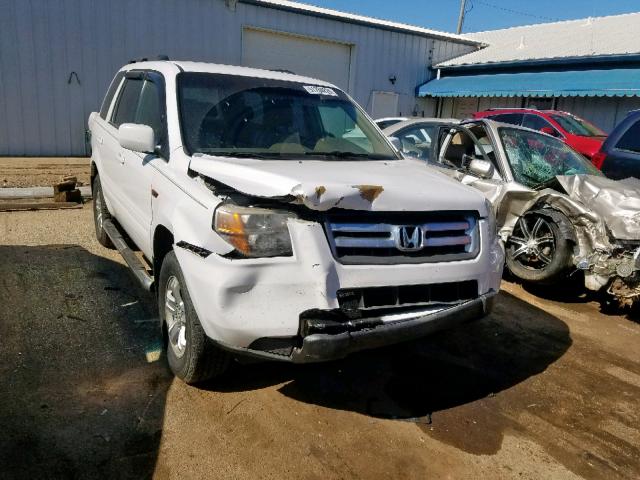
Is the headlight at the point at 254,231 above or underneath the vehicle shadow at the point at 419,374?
above

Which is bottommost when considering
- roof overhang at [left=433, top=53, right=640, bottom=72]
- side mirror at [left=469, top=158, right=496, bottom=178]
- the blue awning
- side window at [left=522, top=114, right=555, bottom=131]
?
side mirror at [left=469, top=158, right=496, bottom=178]

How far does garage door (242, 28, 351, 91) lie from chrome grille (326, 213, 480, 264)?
1353cm

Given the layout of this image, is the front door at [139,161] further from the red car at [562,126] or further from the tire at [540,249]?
the red car at [562,126]

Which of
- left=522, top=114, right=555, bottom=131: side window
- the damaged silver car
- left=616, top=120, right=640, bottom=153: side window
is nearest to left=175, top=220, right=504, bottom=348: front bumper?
A: the damaged silver car

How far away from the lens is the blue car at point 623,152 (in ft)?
21.6

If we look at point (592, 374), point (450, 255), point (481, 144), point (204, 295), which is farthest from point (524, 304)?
point (204, 295)

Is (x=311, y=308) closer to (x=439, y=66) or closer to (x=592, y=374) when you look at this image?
(x=592, y=374)

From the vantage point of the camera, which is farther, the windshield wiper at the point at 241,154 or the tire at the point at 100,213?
the tire at the point at 100,213

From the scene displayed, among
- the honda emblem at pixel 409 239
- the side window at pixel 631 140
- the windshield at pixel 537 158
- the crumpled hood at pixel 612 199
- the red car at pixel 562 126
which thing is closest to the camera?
the honda emblem at pixel 409 239

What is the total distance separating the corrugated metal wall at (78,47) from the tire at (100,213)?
8.48 meters

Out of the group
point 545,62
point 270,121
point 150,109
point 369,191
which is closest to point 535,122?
point 545,62

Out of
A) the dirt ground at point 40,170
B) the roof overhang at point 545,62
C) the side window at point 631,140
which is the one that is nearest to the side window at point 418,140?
the side window at point 631,140

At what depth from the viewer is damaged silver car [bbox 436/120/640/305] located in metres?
4.62

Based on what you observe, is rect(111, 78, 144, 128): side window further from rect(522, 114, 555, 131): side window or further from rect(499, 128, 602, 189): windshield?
rect(522, 114, 555, 131): side window
